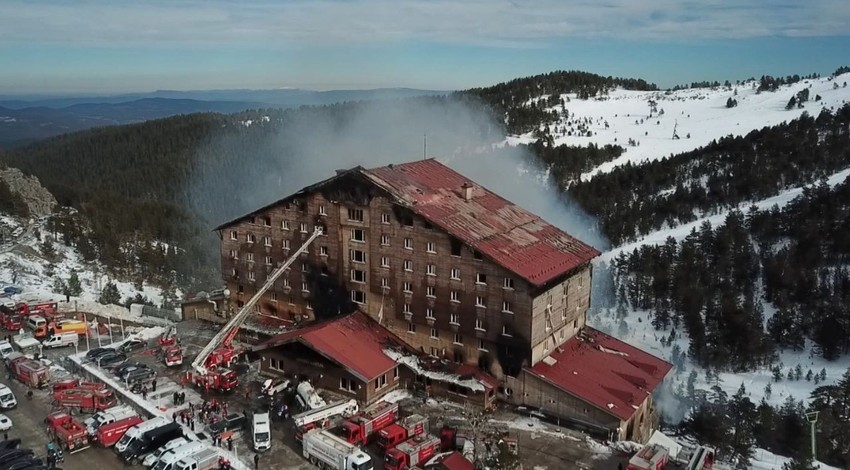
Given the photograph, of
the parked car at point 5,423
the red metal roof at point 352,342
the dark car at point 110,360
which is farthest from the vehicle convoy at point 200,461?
the dark car at point 110,360

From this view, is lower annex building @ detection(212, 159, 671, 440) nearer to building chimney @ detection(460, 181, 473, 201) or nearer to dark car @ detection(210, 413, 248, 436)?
building chimney @ detection(460, 181, 473, 201)

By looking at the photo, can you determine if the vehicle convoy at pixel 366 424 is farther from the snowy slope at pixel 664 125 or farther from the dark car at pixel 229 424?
the snowy slope at pixel 664 125

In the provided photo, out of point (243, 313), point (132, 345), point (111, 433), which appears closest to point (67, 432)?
point (111, 433)

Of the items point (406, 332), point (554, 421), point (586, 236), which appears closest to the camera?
point (554, 421)

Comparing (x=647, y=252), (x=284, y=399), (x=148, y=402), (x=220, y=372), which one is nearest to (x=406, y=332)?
(x=284, y=399)

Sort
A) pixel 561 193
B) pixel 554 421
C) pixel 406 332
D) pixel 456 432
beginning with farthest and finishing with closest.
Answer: pixel 561 193 < pixel 406 332 < pixel 554 421 < pixel 456 432

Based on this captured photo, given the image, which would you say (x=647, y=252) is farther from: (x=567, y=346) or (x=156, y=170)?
(x=156, y=170)
